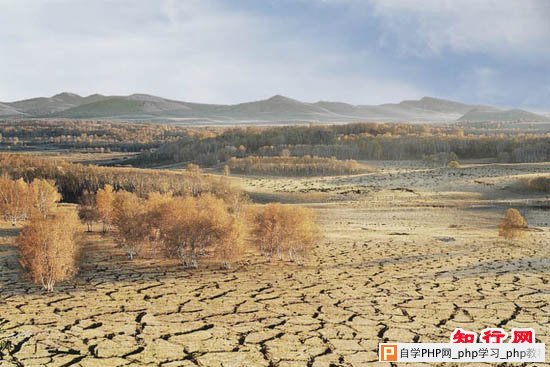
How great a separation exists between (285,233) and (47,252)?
10.3 m

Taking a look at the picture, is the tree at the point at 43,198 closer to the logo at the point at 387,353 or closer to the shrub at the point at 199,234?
the shrub at the point at 199,234

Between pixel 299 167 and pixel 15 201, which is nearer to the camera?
pixel 15 201

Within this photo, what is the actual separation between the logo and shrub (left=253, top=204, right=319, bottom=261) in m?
12.8

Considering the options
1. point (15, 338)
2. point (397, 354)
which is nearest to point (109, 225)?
point (15, 338)

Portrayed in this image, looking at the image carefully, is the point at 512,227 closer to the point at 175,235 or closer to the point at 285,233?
the point at 285,233

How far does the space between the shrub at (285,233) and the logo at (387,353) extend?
12.8 meters

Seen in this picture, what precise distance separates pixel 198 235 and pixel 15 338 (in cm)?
1087

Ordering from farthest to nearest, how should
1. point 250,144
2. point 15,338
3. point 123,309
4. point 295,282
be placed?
point 250,144, point 295,282, point 123,309, point 15,338

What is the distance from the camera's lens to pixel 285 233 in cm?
2634

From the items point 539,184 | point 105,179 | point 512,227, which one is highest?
point 539,184

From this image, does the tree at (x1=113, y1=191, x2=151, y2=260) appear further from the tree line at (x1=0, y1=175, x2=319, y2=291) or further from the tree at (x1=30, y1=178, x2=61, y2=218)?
the tree at (x1=30, y1=178, x2=61, y2=218)

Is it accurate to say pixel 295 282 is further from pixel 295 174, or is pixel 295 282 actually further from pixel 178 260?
pixel 295 174

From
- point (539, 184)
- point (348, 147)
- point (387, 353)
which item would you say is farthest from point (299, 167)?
point (387, 353)

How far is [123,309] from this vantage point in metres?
18.1
